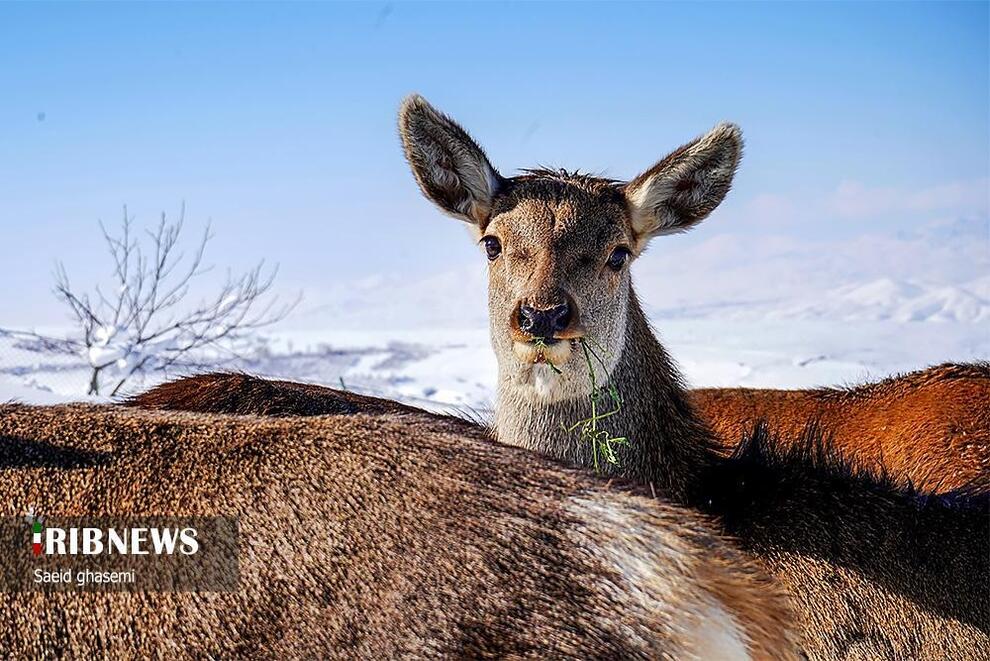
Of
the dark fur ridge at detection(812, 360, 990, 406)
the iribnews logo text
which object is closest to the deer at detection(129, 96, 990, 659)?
the iribnews logo text

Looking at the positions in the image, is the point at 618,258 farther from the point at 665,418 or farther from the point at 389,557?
the point at 389,557

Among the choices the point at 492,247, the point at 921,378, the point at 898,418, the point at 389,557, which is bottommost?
the point at 389,557

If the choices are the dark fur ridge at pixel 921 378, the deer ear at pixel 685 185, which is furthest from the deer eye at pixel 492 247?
the dark fur ridge at pixel 921 378

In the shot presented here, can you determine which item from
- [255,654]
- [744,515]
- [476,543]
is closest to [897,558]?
[744,515]

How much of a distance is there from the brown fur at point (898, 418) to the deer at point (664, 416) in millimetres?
819

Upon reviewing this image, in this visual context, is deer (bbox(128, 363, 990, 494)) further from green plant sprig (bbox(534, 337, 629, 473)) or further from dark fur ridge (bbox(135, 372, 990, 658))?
green plant sprig (bbox(534, 337, 629, 473))

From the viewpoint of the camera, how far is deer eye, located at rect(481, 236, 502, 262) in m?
5.71

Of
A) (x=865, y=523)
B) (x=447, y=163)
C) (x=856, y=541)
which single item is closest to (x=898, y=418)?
(x=865, y=523)

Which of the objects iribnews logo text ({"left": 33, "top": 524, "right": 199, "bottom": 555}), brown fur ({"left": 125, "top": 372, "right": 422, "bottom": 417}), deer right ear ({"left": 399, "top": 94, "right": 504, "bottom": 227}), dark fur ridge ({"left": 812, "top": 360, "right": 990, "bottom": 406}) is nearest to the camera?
iribnews logo text ({"left": 33, "top": 524, "right": 199, "bottom": 555})

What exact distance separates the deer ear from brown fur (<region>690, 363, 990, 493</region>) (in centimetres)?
117

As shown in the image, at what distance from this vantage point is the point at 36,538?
289cm

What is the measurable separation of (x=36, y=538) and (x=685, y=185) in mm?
4006

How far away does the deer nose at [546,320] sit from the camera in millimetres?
5125

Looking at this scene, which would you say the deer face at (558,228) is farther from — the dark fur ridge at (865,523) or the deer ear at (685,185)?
the dark fur ridge at (865,523)
